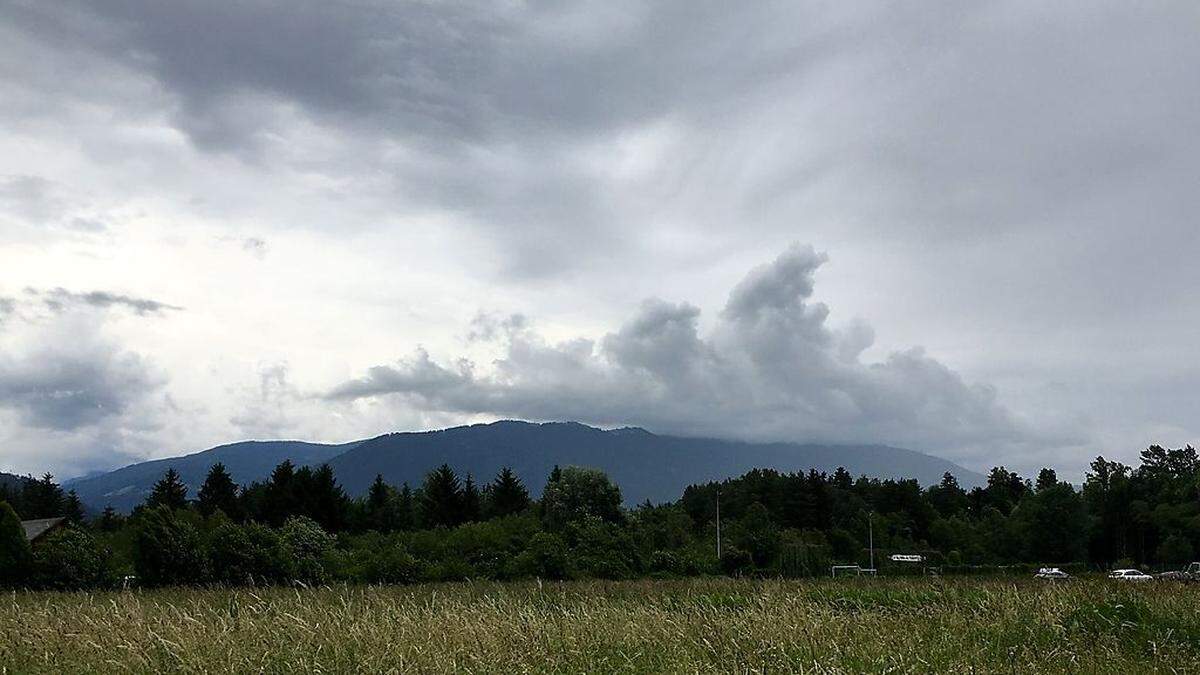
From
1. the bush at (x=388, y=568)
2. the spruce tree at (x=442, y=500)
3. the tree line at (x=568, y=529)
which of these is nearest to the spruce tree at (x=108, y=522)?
the tree line at (x=568, y=529)

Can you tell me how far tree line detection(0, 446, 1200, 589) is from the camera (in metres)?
38.2

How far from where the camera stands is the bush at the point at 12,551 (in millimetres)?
39969

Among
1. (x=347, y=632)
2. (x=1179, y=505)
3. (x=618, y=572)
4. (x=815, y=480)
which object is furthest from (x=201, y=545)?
(x=815, y=480)

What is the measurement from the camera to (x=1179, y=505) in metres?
76.9

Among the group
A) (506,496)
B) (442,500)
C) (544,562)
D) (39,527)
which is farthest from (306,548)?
(506,496)

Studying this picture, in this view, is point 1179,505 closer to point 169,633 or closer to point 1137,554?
point 1137,554

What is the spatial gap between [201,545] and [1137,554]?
79.7 metres

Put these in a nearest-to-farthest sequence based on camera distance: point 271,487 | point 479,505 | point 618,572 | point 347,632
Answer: point 347,632
point 618,572
point 271,487
point 479,505

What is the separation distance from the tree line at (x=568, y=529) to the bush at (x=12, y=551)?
0.22 ft

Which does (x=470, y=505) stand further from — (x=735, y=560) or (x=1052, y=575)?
(x=1052, y=575)

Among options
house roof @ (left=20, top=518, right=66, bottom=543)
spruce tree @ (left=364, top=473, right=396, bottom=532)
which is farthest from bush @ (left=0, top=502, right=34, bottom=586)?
spruce tree @ (left=364, top=473, right=396, bottom=532)

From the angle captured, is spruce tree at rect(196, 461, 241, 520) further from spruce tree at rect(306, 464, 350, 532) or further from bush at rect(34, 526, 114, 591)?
bush at rect(34, 526, 114, 591)

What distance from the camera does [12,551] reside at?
40.8 meters

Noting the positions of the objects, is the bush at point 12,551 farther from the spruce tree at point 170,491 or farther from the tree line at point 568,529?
the spruce tree at point 170,491
